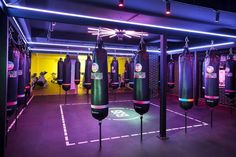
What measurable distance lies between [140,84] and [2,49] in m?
2.16

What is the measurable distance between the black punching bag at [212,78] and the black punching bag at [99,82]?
98.6 inches

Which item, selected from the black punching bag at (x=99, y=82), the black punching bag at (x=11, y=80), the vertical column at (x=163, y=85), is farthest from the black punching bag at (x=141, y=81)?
the black punching bag at (x=11, y=80)

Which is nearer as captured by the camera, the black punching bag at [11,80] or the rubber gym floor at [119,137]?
the black punching bag at [11,80]

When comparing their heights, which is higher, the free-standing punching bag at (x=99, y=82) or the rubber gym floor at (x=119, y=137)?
the free-standing punching bag at (x=99, y=82)

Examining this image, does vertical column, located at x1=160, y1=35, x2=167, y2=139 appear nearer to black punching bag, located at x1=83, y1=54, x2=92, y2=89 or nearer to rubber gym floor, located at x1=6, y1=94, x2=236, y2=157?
rubber gym floor, located at x1=6, y1=94, x2=236, y2=157

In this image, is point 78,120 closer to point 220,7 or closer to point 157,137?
point 157,137

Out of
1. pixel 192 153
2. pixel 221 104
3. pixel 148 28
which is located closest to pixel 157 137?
pixel 192 153

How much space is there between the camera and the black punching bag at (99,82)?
9.66 ft

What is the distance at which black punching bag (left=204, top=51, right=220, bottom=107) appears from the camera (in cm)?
410

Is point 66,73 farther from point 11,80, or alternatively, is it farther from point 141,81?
point 141,81

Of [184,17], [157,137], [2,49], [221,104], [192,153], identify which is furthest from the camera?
[221,104]

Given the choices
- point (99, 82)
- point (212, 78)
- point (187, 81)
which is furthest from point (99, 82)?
point (212, 78)

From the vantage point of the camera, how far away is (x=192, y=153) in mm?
3291

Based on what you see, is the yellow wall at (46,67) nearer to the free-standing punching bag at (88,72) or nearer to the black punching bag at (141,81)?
the free-standing punching bag at (88,72)
